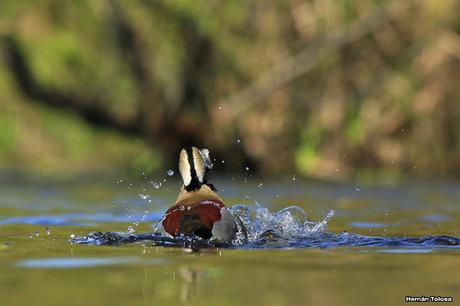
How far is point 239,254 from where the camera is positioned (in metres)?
6.89

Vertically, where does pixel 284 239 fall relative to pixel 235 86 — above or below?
below

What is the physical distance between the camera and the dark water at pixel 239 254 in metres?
5.21

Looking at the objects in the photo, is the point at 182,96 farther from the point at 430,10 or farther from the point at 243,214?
the point at 243,214

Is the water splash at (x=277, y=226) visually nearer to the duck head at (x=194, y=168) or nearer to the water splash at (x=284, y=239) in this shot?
the water splash at (x=284, y=239)

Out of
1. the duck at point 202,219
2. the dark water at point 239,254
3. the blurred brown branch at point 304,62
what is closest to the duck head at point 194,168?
the duck at point 202,219

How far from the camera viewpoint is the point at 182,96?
15711mm

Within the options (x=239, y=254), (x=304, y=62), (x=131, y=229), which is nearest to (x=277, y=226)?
(x=131, y=229)

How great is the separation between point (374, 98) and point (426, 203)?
367cm

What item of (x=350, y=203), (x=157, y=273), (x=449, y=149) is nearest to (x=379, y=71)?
(x=449, y=149)

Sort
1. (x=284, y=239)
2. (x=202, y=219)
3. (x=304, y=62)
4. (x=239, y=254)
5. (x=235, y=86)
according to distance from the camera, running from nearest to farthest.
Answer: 1. (x=239, y=254)
2. (x=202, y=219)
3. (x=284, y=239)
4. (x=304, y=62)
5. (x=235, y=86)

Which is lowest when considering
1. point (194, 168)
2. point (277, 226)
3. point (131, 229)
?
point (277, 226)

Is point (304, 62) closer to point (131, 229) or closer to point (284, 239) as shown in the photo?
point (131, 229)

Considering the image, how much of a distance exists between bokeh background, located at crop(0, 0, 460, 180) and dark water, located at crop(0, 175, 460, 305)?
8.86 feet

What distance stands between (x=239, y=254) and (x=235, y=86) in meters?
8.56
